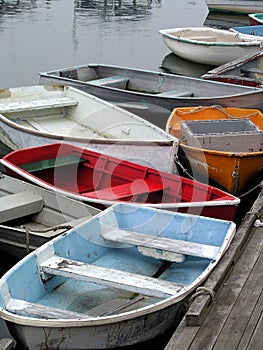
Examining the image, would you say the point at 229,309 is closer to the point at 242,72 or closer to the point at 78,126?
the point at 78,126

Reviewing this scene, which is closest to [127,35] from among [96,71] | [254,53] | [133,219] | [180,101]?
[254,53]

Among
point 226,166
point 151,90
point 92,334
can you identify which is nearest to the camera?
point 92,334

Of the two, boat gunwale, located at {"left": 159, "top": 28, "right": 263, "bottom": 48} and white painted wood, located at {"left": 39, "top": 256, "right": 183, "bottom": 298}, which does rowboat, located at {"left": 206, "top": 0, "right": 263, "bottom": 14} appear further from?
white painted wood, located at {"left": 39, "top": 256, "right": 183, "bottom": 298}

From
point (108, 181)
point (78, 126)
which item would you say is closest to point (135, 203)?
point (108, 181)

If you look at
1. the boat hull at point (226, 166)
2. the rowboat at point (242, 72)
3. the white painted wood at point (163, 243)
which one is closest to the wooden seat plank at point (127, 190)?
the boat hull at point (226, 166)

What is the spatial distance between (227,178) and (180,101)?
351 centimetres

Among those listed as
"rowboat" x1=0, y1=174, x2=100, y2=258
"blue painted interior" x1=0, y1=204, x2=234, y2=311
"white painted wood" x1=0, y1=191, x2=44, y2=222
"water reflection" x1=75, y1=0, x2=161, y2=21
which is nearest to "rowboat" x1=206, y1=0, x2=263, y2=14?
"water reflection" x1=75, y1=0, x2=161, y2=21

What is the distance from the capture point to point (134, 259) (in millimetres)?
6504

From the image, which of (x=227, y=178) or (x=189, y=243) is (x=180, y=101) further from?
(x=189, y=243)

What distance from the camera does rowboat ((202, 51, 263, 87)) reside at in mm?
13117

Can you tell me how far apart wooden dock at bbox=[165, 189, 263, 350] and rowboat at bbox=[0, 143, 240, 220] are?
3.31ft

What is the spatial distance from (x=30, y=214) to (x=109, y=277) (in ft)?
7.64

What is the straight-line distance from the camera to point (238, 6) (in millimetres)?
30453

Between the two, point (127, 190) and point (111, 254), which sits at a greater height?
point (127, 190)
